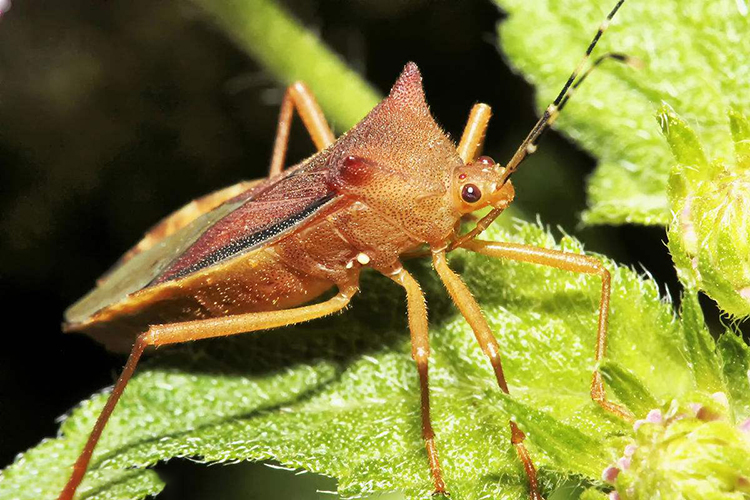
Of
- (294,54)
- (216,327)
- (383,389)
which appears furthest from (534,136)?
(294,54)

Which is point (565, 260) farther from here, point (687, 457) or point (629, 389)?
point (687, 457)

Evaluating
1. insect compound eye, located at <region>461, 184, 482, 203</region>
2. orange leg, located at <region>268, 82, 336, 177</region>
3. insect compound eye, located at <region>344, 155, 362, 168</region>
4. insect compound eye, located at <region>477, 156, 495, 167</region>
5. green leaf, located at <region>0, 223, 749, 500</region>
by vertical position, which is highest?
orange leg, located at <region>268, 82, 336, 177</region>

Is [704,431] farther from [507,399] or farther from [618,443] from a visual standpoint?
[507,399]

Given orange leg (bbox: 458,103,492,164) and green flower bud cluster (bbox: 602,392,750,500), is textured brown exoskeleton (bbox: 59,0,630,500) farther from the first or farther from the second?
green flower bud cluster (bbox: 602,392,750,500)

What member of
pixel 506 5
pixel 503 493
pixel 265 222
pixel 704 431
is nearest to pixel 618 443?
pixel 704 431

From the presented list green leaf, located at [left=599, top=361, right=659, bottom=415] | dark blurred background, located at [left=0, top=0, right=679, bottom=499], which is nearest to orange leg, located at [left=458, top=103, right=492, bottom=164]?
dark blurred background, located at [left=0, top=0, right=679, bottom=499]

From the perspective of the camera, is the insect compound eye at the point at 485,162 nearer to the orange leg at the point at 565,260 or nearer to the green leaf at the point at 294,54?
the orange leg at the point at 565,260
